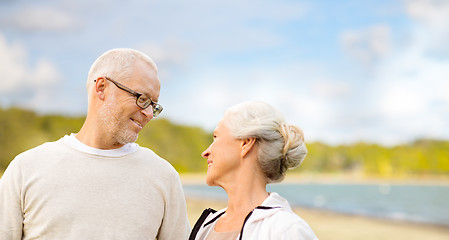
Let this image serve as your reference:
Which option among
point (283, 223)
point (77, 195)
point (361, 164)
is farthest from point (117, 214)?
point (361, 164)

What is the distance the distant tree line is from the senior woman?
1008 millimetres

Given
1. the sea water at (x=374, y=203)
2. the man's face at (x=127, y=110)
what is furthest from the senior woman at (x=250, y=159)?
the sea water at (x=374, y=203)

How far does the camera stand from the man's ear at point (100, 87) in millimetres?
3074

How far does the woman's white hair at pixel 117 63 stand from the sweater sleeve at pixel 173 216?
69cm

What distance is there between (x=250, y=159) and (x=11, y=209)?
1331 millimetres

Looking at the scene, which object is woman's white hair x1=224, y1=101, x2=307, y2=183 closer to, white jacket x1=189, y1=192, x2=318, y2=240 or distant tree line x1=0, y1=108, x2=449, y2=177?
white jacket x1=189, y1=192, x2=318, y2=240

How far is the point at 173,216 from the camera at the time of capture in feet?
10.4

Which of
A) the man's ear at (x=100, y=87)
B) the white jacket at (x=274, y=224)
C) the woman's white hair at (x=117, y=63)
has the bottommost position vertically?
the white jacket at (x=274, y=224)

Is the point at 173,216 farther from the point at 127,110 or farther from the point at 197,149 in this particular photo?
the point at 197,149

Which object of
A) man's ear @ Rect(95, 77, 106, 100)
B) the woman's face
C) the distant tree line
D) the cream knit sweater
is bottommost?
the distant tree line

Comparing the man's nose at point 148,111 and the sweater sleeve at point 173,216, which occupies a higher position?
the man's nose at point 148,111

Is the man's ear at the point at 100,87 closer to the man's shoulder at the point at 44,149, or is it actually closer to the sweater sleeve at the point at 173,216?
the man's shoulder at the point at 44,149

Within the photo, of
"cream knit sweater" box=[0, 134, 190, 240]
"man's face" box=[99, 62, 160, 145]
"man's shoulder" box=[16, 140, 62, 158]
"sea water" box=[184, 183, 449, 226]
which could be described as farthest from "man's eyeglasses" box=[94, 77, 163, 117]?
"sea water" box=[184, 183, 449, 226]

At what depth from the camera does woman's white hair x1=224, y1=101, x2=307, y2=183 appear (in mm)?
2658
